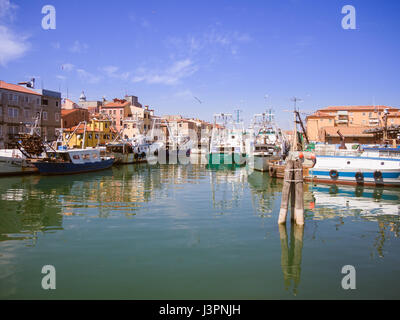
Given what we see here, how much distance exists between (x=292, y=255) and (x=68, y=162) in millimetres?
34483

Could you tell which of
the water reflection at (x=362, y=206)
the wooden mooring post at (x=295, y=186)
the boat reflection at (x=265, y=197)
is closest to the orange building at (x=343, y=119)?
the water reflection at (x=362, y=206)

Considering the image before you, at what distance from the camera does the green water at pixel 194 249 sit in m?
8.84

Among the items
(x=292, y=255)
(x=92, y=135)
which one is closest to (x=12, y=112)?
(x=92, y=135)

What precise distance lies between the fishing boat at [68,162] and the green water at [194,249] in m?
16.4

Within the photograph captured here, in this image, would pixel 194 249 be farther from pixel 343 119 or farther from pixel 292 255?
pixel 343 119

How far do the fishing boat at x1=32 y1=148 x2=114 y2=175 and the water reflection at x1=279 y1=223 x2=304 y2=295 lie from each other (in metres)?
32.0

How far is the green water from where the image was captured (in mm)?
8836

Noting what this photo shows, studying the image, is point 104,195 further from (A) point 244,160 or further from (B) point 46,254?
(A) point 244,160

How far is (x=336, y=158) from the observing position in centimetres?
3189

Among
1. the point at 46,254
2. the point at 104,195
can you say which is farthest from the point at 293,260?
the point at 104,195

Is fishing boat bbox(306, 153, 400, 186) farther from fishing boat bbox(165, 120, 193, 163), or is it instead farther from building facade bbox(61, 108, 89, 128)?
building facade bbox(61, 108, 89, 128)

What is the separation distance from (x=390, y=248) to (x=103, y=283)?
36.5ft

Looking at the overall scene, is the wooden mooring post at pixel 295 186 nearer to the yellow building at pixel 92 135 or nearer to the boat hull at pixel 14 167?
the boat hull at pixel 14 167
